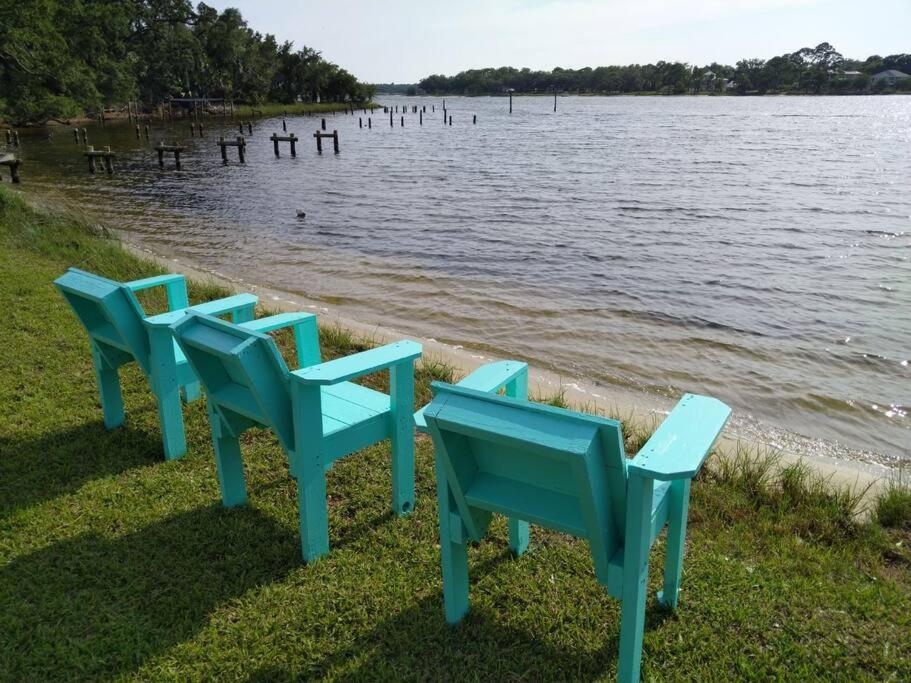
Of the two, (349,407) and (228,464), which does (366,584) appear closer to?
(349,407)

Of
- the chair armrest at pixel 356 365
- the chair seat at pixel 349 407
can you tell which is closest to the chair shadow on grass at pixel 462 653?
the chair seat at pixel 349 407

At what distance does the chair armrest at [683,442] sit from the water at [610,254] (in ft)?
14.1

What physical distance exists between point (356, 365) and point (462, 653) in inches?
50.8

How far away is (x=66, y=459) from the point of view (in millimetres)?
4113

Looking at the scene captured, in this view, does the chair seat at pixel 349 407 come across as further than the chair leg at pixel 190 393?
No

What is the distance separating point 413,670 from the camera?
2.57 meters

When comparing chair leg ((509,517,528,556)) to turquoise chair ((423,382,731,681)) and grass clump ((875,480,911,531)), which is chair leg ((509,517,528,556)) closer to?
turquoise chair ((423,382,731,681))

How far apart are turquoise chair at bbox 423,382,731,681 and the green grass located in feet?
1.45

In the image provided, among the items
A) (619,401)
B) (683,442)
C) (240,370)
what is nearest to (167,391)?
(240,370)

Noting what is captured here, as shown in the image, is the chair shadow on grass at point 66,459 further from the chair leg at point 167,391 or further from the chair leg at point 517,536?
the chair leg at point 517,536

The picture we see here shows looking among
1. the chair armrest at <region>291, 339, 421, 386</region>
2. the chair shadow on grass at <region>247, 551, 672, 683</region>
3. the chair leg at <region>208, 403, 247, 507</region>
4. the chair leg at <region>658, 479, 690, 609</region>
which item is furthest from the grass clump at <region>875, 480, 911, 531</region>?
the chair leg at <region>208, 403, 247, 507</region>

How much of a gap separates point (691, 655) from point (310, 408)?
187 cm

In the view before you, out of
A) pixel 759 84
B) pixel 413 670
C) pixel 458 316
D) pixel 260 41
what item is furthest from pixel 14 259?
pixel 759 84

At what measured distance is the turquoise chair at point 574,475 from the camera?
211 cm
